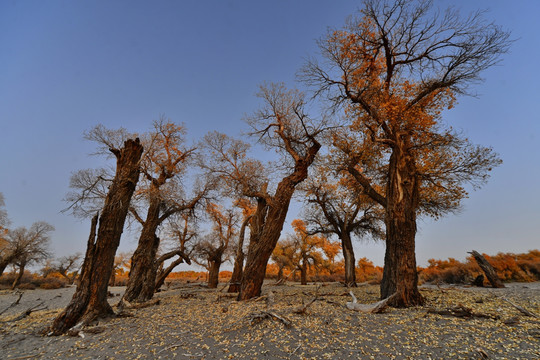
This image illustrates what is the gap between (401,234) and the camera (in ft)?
23.8

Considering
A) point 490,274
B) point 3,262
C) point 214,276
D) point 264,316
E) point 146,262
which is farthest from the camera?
point 3,262

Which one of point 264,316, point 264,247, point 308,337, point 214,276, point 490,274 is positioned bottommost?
point 308,337

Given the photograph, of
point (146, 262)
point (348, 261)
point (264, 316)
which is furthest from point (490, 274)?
point (146, 262)

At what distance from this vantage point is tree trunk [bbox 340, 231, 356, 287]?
14944 millimetres

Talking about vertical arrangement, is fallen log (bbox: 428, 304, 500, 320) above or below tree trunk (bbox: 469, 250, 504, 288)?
below

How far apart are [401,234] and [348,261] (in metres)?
9.33

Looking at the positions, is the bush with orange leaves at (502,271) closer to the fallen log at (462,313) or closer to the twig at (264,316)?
the fallen log at (462,313)

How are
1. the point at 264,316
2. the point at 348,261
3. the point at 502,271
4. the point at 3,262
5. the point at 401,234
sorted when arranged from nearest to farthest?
the point at 264,316 < the point at 401,234 < the point at 502,271 < the point at 348,261 < the point at 3,262

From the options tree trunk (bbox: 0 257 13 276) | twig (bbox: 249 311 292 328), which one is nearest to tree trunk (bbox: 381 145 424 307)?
twig (bbox: 249 311 292 328)

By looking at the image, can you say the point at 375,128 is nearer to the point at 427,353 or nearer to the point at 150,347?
the point at 427,353

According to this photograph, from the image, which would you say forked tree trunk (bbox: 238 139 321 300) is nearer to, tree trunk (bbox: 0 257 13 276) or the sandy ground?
the sandy ground

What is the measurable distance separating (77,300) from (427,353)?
8.01m

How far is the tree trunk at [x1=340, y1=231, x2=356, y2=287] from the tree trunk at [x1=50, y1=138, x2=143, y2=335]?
12.9 metres

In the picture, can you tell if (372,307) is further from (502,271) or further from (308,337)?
(502,271)
